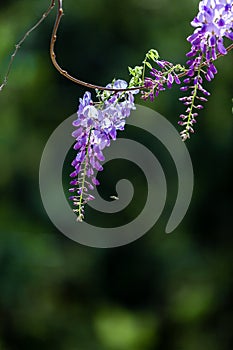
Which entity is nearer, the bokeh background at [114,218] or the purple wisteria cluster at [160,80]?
the purple wisteria cluster at [160,80]

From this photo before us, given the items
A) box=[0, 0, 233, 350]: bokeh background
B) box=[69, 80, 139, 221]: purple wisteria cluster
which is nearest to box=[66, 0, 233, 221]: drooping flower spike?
box=[69, 80, 139, 221]: purple wisteria cluster

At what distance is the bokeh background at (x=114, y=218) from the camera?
4.13 m

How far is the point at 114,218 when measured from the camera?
433 cm

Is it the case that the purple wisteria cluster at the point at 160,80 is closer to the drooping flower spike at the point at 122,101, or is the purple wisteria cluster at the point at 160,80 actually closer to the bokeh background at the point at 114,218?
the drooping flower spike at the point at 122,101

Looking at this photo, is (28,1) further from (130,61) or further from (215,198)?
(215,198)

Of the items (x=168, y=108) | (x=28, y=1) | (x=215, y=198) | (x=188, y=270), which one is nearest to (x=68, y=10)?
(x=28, y=1)

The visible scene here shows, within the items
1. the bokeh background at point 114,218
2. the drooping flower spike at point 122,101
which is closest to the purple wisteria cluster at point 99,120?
the drooping flower spike at point 122,101

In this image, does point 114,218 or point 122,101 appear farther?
point 114,218

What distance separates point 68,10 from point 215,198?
1.46 metres

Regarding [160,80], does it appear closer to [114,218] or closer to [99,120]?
[99,120]

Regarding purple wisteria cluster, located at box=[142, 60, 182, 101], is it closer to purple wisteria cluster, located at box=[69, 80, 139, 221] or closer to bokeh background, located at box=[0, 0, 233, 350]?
purple wisteria cluster, located at box=[69, 80, 139, 221]

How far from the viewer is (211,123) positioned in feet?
13.8

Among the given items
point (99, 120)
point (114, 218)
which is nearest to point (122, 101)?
point (99, 120)

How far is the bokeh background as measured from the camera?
4.13 meters
